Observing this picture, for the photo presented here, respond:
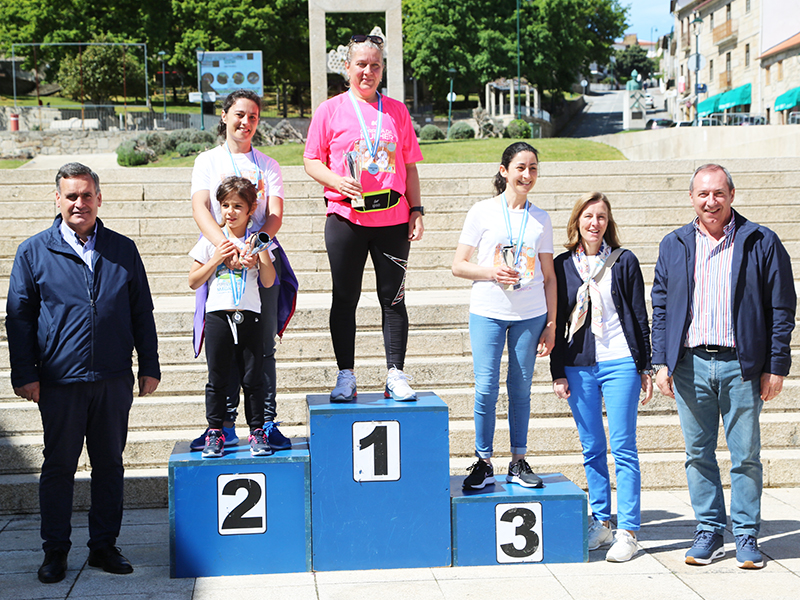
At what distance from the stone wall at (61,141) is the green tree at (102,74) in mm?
6810

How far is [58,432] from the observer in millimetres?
4051

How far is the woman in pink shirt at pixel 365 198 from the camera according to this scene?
4.24 metres

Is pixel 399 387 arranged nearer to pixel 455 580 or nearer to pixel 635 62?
pixel 455 580

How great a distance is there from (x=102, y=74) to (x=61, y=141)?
29.8 feet

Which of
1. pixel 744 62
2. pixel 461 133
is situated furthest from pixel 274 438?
pixel 744 62

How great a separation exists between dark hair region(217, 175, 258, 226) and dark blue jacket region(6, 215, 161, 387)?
26.5 inches

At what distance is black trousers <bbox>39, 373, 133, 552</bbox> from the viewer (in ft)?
13.3

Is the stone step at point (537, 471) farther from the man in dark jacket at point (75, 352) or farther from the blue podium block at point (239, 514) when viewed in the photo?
the blue podium block at point (239, 514)

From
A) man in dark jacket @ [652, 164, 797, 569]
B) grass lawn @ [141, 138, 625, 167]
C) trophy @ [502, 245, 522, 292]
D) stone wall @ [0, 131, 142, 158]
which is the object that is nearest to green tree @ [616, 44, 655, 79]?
stone wall @ [0, 131, 142, 158]

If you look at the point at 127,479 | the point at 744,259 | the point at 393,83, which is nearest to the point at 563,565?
the point at 744,259

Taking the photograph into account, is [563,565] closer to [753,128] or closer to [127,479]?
[127,479]

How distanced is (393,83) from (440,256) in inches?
528

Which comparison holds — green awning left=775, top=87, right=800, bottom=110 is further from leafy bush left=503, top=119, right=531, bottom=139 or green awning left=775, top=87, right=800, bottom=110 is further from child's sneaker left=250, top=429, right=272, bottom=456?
child's sneaker left=250, top=429, right=272, bottom=456

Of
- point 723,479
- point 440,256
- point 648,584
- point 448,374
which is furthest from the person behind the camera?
point 440,256
